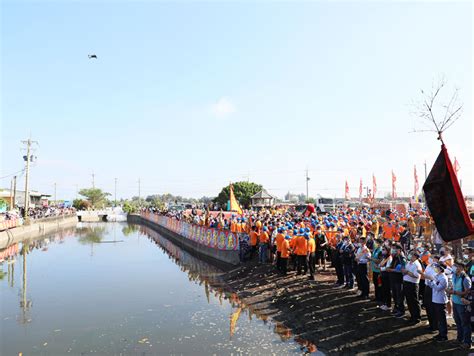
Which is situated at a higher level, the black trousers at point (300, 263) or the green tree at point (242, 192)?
the green tree at point (242, 192)

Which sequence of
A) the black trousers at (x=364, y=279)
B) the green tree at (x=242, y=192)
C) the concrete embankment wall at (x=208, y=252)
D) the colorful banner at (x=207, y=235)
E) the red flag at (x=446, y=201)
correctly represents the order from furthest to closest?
the green tree at (x=242, y=192), the colorful banner at (x=207, y=235), the concrete embankment wall at (x=208, y=252), the black trousers at (x=364, y=279), the red flag at (x=446, y=201)

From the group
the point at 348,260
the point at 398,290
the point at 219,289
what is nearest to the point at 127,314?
the point at 219,289

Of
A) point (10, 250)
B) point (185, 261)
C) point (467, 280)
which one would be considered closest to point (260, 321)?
point (467, 280)

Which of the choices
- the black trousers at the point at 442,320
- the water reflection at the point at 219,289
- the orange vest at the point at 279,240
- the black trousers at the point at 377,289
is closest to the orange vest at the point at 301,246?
the orange vest at the point at 279,240

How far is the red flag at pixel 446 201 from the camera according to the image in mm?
6816

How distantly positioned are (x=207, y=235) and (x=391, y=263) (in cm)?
1892

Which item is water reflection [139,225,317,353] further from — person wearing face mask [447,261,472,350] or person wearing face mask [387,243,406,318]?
person wearing face mask [447,261,472,350]

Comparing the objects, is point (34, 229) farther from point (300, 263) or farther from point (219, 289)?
point (300, 263)

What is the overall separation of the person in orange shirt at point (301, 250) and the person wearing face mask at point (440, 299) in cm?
672

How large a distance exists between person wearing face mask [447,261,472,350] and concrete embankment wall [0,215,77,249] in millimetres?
38158

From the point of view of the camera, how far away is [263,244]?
19141 millimetres

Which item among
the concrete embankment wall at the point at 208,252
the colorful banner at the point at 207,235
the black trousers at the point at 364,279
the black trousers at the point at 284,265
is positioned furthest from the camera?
the colorful banner at the point at 207,235

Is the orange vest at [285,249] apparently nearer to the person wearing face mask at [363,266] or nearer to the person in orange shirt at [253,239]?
the person in orange shirt at [253,239]

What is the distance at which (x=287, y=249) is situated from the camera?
54.2ft
